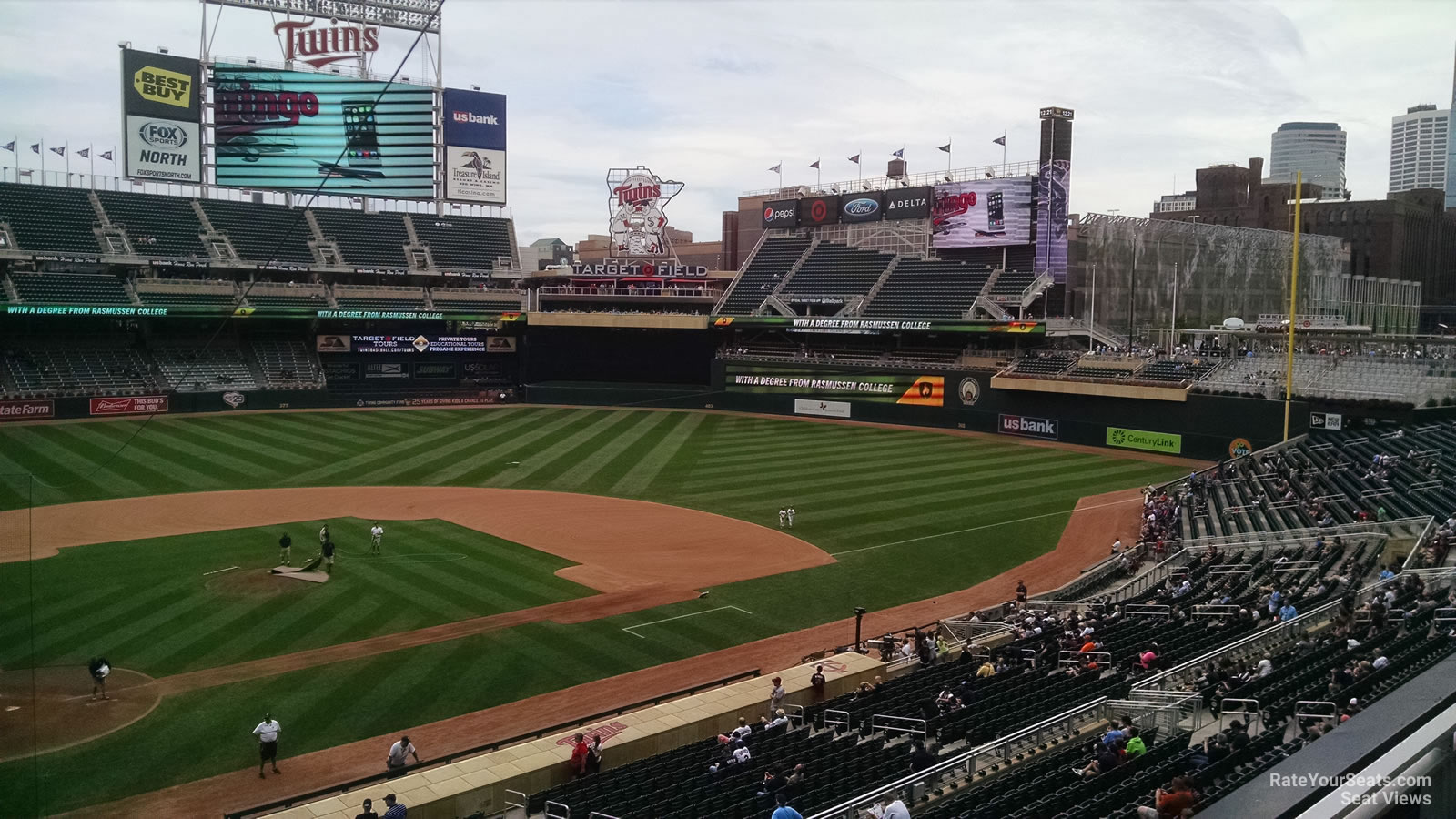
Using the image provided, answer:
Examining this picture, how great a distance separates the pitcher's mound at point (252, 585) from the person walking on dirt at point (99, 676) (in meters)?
4.82

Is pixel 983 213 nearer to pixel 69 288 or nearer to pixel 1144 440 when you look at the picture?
pixel 1144 440

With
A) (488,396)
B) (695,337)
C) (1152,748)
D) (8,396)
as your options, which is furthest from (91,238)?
(1152,748)

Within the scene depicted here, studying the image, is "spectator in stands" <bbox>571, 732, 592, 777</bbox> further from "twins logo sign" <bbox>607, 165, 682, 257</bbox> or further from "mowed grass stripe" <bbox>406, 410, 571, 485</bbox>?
"twins logo sign" <bbox>607, 165, 682, 257</bbox>

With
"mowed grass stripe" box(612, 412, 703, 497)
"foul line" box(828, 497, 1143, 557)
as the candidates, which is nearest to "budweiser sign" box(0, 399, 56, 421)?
"mowed grass stripe" box(612, 412, 703, 497)

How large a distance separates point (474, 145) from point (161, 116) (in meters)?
16.6

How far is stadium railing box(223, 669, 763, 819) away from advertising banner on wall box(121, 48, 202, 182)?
49875 mm

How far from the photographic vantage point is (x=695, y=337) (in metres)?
60.2

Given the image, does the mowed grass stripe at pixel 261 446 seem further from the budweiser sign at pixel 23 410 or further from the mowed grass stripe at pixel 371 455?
the budweiser sign at pixel 23 410

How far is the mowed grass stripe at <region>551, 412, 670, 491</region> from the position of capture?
118ft

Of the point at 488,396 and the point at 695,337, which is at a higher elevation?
the point at 695,337

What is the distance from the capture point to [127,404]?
46375mm

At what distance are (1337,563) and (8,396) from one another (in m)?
49.3

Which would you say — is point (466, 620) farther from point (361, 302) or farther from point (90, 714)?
point (361, 302)

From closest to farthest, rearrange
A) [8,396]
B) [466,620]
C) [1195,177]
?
[466,620] < [8,396] < [1195,177]
